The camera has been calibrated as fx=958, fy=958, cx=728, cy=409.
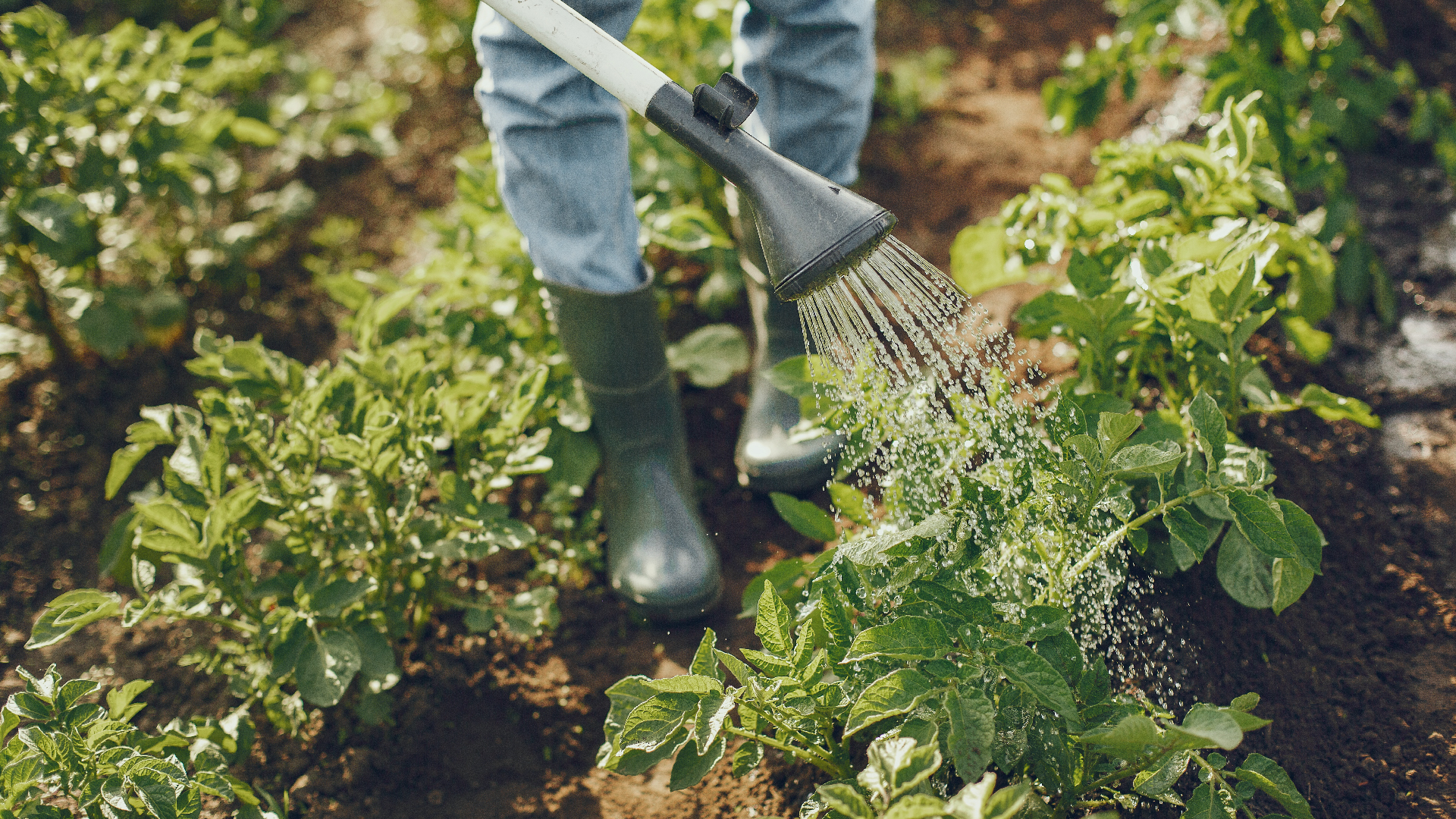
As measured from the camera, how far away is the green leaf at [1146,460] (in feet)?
3.58

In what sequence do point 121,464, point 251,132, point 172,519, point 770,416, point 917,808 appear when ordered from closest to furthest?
point 917,808
point 172,519
point 121,464
point 770,416
point 251,132

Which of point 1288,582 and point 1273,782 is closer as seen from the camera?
point 1273,782

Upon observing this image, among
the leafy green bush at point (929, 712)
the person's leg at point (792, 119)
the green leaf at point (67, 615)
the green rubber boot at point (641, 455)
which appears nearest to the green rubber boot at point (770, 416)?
the person's leg at point (792, 119)

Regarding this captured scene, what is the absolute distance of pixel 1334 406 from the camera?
1355mm

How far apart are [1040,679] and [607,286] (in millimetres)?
856

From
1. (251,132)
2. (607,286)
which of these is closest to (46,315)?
(251,132)

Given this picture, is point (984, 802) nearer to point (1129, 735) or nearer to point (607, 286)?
point (1129, 735)

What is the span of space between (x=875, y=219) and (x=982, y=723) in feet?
1.87

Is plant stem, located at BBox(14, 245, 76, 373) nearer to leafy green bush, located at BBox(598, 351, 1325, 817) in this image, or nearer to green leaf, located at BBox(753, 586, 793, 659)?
leafy green bush, located at BBox(598, 351, 1325, 817)

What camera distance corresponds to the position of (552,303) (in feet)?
5.11

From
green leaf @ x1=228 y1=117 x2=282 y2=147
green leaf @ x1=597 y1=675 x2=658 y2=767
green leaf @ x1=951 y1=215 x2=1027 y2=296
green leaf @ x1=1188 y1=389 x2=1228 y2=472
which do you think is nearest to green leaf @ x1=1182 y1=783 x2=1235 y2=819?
green leaf @ x1=1188 y1=389 x2=1228 y2=472

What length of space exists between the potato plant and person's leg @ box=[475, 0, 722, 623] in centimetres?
14

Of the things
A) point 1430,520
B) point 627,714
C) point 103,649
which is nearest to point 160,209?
point 103,649

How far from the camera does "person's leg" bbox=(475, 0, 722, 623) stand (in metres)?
1.31
